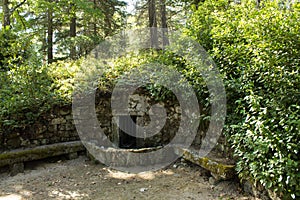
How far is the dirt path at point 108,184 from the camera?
11.0ft

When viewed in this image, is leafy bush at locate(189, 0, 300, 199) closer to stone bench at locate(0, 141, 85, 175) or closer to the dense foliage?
the dense foliage

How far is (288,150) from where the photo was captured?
2438mm

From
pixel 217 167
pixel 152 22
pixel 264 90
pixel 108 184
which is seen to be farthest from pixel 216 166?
pixel 152 22

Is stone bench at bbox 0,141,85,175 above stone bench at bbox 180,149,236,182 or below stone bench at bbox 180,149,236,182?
below

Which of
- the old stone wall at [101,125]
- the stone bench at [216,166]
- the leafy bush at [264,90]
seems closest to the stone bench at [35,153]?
the old stone wall at [101,125]

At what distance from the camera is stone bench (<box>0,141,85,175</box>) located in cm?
436

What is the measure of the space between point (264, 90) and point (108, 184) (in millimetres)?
2835

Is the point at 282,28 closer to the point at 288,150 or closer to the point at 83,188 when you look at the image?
the point at 288,150

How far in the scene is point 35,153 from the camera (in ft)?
15.1

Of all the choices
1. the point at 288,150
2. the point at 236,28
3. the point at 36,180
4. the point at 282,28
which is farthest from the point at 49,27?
the point at 288,150

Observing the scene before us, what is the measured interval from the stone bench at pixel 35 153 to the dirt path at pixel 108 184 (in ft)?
0.65

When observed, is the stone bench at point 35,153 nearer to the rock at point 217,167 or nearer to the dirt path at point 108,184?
the dirt path at point 108,184

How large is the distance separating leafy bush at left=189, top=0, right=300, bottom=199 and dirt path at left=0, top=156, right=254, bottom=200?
718 mm

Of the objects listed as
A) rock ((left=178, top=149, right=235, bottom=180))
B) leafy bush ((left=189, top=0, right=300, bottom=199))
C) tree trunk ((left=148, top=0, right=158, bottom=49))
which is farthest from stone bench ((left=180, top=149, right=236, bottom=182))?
tree trunk ((left=148, top=0, right=158, bottom=49))
